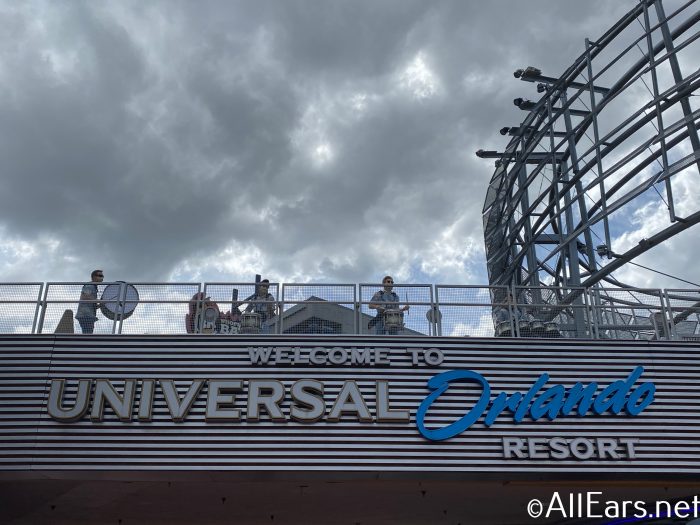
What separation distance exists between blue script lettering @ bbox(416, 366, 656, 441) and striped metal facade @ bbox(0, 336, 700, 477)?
0.15 m

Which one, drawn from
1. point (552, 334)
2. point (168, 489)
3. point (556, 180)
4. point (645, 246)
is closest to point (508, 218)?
point (556, 180)

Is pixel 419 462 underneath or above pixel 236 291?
underneath

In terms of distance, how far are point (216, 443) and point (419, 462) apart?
4.11 m

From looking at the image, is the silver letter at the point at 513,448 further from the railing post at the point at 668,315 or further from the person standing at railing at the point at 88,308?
the person standing at railing at the point at 88,308

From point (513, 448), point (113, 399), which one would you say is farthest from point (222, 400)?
point (513, 448)

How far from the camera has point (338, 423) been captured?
15078 mm

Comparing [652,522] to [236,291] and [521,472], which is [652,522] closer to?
[521,472]

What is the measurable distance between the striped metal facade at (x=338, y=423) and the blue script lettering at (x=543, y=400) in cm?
15

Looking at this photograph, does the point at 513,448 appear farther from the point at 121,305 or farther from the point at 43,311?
the point at 43,311

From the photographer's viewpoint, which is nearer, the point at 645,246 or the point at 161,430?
the point at 161,430

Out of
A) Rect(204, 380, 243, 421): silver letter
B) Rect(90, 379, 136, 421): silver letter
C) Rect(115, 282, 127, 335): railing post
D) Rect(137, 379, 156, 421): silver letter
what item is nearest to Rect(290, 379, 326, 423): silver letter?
Rect(204, 380, 243, 421): silver letter

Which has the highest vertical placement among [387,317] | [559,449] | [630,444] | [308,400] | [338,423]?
[387,317]

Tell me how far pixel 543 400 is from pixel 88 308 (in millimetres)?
10371

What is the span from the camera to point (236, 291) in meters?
17.2
